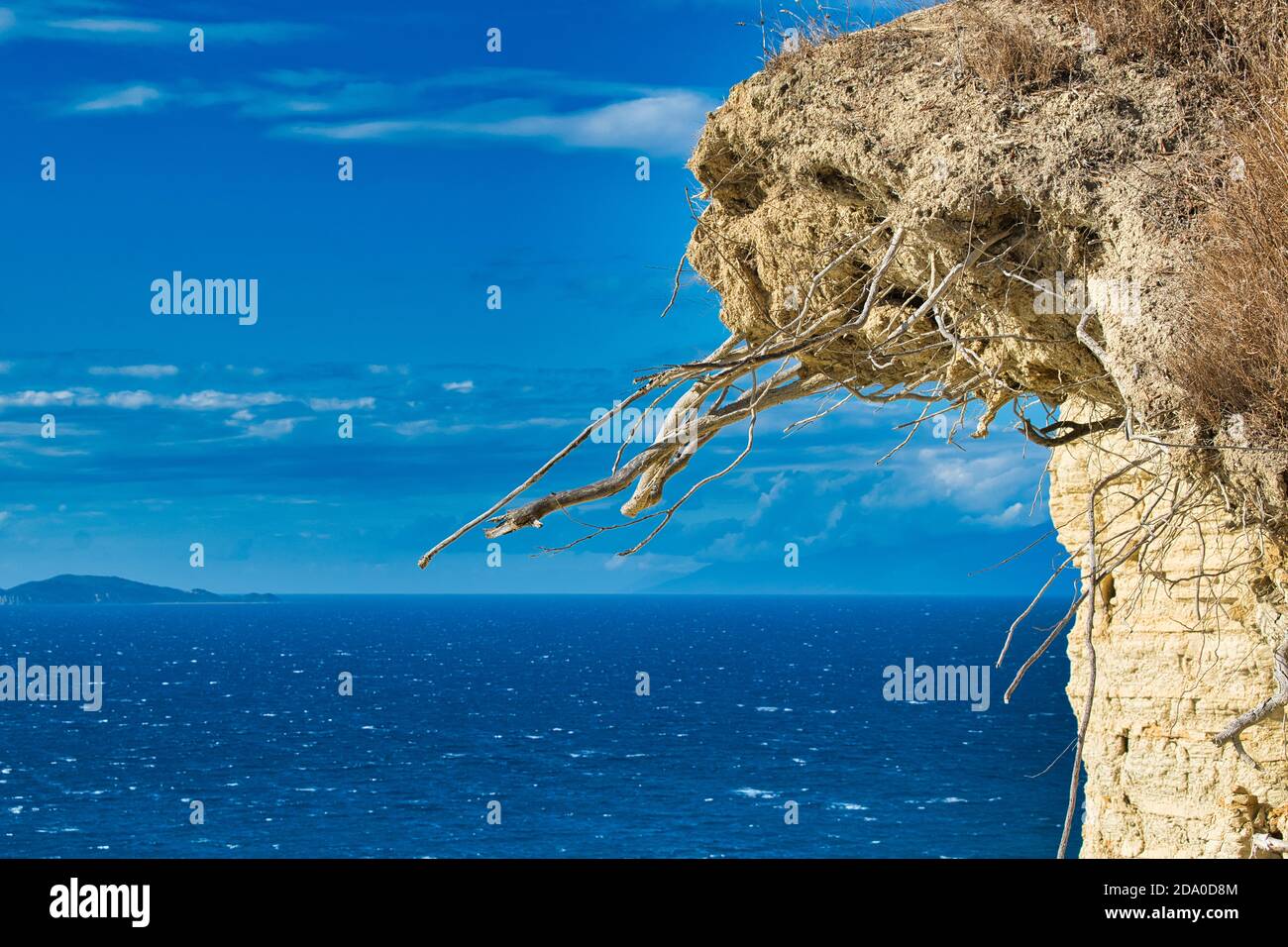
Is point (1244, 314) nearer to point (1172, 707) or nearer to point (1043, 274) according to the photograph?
point (1043, 274)

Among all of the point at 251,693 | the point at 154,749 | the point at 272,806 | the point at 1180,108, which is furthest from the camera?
the point at 251,693

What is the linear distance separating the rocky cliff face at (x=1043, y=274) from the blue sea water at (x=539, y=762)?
172 feet

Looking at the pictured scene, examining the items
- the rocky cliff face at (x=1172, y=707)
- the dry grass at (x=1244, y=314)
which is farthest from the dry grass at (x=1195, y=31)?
the rocky cliff face at (x=1172, y=707)

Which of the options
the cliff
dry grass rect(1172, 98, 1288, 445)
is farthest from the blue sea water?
dry grass rect(1172, 98, 1288, 445)

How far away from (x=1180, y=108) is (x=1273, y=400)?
1953 millimetres

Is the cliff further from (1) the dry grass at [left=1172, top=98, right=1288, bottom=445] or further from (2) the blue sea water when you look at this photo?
(2) the blue sea water

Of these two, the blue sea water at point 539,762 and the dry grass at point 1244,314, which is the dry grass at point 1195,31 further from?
the blue sea water at point 539,762

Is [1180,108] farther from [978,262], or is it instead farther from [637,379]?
[637,379]

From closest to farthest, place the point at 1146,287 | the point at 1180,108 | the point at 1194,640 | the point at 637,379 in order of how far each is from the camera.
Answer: the point at 1146,287 < the point at 1180,108 < the point at 637,379 < the point at 1194,640

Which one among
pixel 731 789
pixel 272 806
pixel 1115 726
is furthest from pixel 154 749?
pixel 1115 726

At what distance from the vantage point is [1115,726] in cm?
1058

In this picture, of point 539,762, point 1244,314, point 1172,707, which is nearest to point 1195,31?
point 1244,314

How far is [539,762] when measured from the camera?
80.7m

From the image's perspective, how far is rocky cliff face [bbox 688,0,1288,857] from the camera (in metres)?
5.88
